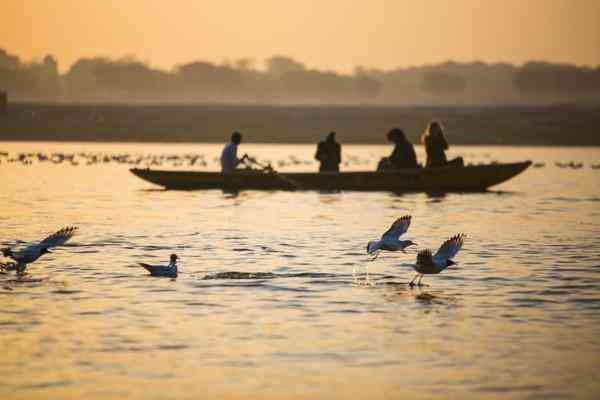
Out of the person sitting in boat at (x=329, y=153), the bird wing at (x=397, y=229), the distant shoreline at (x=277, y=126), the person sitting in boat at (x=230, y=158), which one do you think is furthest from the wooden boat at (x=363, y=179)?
the distant shoreline at (x=277, y=126)

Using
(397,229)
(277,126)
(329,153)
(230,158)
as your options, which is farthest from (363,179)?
(277,126)

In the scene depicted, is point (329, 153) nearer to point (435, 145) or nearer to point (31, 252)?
point (435, 145)

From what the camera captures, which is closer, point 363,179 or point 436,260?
point 436,260

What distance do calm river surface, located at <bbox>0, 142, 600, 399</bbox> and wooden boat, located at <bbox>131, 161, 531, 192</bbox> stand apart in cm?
687

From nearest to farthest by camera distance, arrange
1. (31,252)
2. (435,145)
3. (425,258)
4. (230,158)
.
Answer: (425,258) → (31,252) → (435,145) → (230,158)

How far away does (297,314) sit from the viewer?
1337 centimetres

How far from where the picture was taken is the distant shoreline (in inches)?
4545

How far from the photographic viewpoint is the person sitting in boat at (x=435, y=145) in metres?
33.0

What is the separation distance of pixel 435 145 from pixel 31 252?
18.6 meters

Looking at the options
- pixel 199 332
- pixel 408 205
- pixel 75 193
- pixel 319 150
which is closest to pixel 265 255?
pixel 199 332

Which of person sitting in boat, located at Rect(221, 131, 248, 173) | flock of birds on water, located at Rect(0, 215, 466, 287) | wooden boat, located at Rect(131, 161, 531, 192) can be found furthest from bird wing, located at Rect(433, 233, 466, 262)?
person sitting in boat, located at Rect(221, 131, 248, 173)

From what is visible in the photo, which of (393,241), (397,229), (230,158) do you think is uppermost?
(230,158)

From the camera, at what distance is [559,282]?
1625cm

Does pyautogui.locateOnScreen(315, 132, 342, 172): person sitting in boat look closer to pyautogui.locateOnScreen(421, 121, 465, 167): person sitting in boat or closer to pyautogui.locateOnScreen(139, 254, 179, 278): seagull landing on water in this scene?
pyautogui.locateOnScreen(421, 121, 465, 167): person sitting in boat
